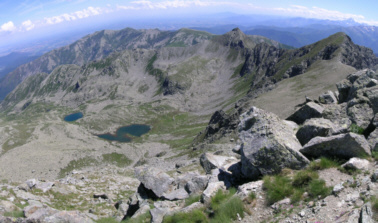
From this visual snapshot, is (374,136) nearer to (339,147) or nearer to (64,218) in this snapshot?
(339,147)

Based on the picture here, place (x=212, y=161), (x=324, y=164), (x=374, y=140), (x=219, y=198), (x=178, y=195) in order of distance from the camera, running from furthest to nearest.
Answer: (x=212, y=161) → (x=178, y=195) → (x=219, y=198) → (x=374, y=140) → (x=324, y=164)

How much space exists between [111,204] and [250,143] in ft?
76.7

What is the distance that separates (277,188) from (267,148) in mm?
2775

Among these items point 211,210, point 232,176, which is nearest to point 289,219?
point 211,210

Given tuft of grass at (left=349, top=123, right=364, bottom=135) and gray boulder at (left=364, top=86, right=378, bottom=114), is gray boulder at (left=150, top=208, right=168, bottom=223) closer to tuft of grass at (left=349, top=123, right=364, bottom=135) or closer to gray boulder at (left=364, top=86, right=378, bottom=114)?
tuft of grass at (left=349, top=123, right=364, bottom=135)

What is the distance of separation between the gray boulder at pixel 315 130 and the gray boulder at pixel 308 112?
430 centimetres

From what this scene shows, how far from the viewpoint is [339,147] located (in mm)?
12539

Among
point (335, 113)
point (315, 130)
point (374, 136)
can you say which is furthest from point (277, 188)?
point (335, 113)

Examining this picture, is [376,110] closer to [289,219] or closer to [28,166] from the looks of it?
[289,219]

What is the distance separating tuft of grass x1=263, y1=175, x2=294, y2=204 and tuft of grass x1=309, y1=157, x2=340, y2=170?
1.80m

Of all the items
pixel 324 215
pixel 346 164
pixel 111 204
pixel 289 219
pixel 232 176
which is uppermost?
pixel 346 164

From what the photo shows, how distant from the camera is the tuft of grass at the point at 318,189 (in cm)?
1017

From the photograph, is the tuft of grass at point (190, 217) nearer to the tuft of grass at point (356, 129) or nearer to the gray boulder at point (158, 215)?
the gray boulder at point (158, 215)

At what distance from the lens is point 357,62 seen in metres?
152
